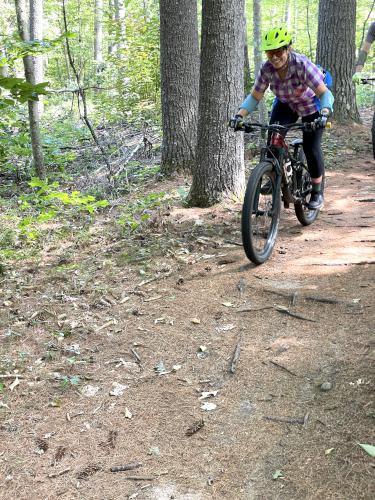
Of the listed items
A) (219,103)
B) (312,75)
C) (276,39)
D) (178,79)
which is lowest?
(219,103)

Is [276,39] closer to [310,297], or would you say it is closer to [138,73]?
[310,297]

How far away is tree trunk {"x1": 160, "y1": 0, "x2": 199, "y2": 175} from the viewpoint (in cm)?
760

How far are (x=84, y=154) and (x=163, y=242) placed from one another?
5.44 m

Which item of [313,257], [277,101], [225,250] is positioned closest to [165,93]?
[277,101]

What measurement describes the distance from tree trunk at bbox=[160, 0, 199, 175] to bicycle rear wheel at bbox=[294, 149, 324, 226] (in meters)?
2.40

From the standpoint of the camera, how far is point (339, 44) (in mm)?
9758

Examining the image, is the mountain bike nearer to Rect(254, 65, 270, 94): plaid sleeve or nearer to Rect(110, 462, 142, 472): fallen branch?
Rect(254, 65, 270, 94): plaid sleeve

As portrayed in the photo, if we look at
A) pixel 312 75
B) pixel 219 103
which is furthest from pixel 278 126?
pixel 219 103

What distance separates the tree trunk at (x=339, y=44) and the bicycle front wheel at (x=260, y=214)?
5643 mm

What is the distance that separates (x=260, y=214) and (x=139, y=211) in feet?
7.97

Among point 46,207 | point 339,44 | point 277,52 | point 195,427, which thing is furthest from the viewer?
point 339,44

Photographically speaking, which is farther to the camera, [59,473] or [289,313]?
[289,313]

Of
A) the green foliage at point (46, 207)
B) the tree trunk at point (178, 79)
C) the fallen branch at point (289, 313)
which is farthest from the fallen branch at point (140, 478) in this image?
the tree trunk at point (178, 79)

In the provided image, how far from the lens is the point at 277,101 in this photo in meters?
5.50
